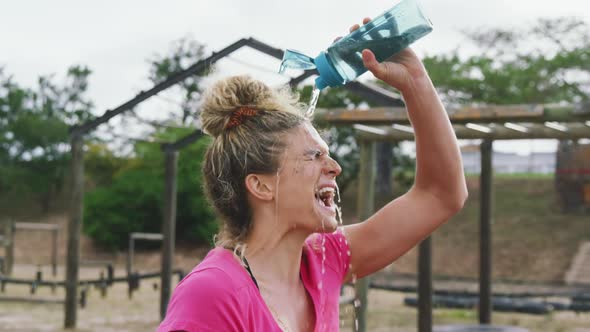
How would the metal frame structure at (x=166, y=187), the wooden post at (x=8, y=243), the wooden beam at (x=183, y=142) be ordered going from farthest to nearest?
the wooden post at (x=8, y=243)
the wooden beam at (x=183, y=142)
the metal frame structure at (x=166, y=187)

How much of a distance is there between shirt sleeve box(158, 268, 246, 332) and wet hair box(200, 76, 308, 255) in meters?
0.22

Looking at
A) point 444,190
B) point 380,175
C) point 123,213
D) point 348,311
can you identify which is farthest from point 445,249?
point 444,190

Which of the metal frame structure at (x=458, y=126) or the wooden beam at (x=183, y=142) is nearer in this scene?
the metal frame structure at (x=458, y=126)

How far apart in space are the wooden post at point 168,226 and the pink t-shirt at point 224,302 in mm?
7038

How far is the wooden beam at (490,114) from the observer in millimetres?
6914

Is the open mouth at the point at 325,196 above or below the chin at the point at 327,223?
above

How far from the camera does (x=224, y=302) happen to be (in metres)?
1.59

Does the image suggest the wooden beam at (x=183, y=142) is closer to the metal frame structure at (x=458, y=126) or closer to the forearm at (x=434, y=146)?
the metal frame structure at (x=458, y=126)

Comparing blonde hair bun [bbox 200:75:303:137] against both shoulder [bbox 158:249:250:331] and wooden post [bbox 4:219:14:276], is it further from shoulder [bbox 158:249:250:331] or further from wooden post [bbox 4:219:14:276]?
wooden post [bbox 4:219:14:276]

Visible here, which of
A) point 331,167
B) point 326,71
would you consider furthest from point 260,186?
point 326,71

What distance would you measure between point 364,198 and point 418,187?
250 inches

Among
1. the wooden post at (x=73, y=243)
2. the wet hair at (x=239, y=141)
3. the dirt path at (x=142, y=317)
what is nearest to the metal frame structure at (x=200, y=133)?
the wooden post at (x=73, y=243)

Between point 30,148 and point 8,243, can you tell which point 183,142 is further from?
point 30,148

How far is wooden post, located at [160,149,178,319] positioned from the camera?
8.86m
